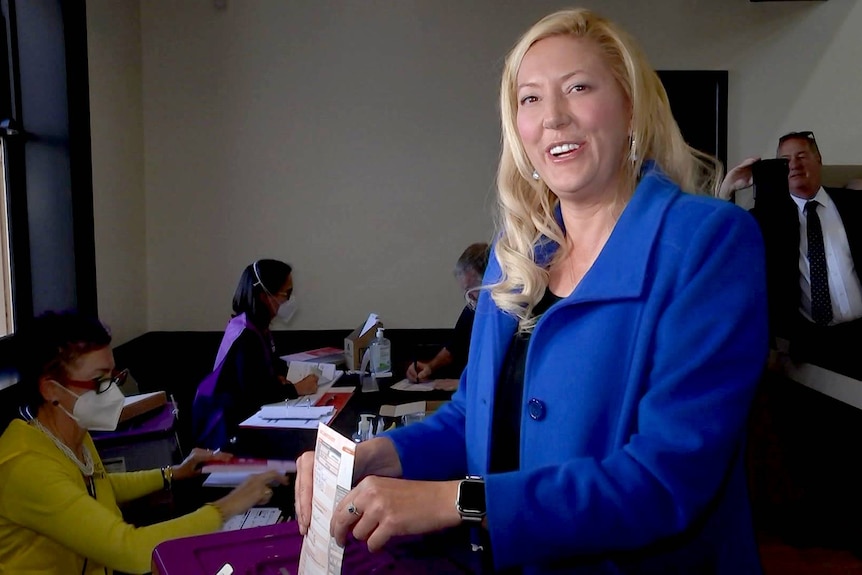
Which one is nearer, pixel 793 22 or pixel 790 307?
pixel 790 307

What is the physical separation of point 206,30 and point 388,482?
4.04 m

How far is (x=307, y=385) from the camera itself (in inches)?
109

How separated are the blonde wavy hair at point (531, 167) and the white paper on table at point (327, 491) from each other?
0.35 meters

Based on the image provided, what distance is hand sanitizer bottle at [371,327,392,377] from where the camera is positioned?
3178 mm

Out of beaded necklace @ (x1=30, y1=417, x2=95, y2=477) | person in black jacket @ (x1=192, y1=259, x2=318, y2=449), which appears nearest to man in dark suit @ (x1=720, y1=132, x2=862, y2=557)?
person in black jacket @ (x1=192, y1=259, x2=318, y2=449)

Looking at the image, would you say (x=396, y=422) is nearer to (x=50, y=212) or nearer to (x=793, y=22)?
(x=50, y=212)

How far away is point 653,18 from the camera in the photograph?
4.26m

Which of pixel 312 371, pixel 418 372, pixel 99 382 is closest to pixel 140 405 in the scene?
pixel 99 382

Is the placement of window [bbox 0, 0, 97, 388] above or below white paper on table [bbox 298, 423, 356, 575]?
above

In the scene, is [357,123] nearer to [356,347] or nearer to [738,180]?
[356,347]

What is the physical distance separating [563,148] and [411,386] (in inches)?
85.7

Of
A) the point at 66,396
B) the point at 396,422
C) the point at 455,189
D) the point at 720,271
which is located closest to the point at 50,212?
the point at 66,396

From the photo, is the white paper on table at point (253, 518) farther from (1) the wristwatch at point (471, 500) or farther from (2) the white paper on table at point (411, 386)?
(2) the white paper on table at point (411, 386)

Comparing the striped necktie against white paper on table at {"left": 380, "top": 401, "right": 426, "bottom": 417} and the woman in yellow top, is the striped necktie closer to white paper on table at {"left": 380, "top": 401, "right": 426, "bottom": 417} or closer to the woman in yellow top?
white paper on table at {"left": 380, "top": 401, "right": 426, "bottom": 417}
